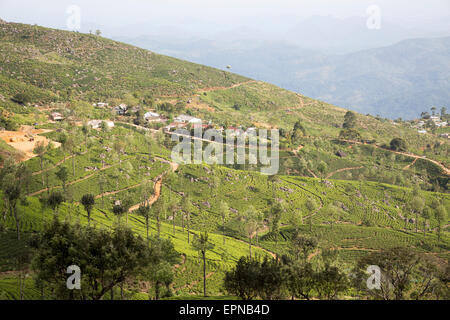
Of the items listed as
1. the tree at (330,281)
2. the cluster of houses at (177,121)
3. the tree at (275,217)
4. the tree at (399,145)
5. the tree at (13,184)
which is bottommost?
the tree at (330,281)

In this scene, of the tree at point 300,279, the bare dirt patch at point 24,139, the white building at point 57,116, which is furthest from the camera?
the white building at point 57,116

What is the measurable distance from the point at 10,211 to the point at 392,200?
10047cm

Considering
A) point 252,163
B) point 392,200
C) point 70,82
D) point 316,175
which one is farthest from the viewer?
point 70,82

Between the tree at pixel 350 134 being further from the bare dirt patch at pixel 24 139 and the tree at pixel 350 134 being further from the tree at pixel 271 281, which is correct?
the tree at pixel 271 281

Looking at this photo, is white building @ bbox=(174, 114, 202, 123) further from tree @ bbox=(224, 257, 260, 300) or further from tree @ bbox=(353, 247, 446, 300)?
tree @ bbox=(224, 257, 260, 300)

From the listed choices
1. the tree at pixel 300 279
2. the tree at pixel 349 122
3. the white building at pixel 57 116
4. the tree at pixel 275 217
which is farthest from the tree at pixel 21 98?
the tree at pixel 349 122

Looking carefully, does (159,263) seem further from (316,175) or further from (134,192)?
(316,175)

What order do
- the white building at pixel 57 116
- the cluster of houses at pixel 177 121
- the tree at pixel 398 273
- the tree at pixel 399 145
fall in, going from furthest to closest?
the tree at pixel 399 145
the cluster of houses at pixel 177 121
the white building at pixel 57 116
the tree at pixel 398 273

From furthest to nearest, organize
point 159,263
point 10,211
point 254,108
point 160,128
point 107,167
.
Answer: point 254,108
point 160,128
point 107,167
point 10,211
point 159,263

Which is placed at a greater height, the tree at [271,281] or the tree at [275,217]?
the tree at [275,217]

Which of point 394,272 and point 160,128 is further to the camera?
point 160,128

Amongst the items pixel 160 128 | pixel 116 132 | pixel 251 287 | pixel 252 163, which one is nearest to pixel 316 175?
pixel 252 163

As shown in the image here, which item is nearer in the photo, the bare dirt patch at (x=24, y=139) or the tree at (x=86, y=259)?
the tree at (x=86, y=259)

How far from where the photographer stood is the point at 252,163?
4163 inches
